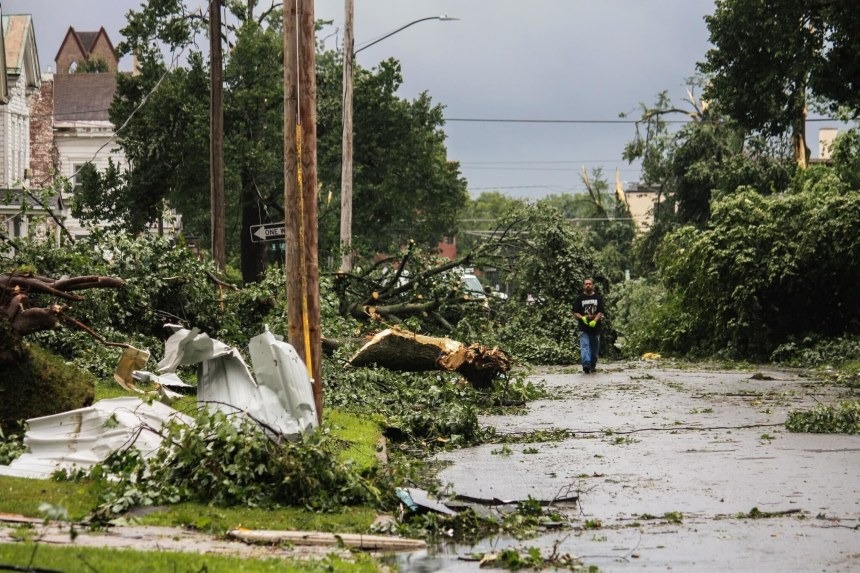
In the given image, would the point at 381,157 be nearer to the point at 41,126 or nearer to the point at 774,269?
the point at 774,269

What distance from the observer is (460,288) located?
88.6ft

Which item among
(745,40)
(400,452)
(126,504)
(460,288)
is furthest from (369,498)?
(745,40)

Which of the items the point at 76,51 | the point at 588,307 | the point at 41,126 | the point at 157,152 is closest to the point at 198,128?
the point at 157,152

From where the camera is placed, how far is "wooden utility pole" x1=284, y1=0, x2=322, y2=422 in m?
12.8

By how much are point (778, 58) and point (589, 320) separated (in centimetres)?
631

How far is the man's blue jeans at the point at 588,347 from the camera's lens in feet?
84.5

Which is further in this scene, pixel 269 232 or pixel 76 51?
pixel 76 51

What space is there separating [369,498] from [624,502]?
6.48ft

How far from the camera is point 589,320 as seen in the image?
997 inches

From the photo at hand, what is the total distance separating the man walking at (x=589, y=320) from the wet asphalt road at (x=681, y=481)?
5.18m

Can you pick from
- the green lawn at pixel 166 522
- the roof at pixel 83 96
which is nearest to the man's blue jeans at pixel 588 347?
the green lawn at pixel 166 522

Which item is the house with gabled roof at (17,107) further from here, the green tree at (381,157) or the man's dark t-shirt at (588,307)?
the man's dark t-shirt at (588,307)

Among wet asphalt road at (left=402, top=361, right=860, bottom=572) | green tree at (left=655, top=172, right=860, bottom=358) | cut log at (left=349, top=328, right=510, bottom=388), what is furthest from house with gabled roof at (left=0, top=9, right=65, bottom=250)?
wet asphalt road at (left=402, top=361, right=860, bottom=572)

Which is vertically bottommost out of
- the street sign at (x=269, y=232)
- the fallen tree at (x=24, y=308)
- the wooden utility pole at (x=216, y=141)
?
the fallen tree at (x=24, y=308)
